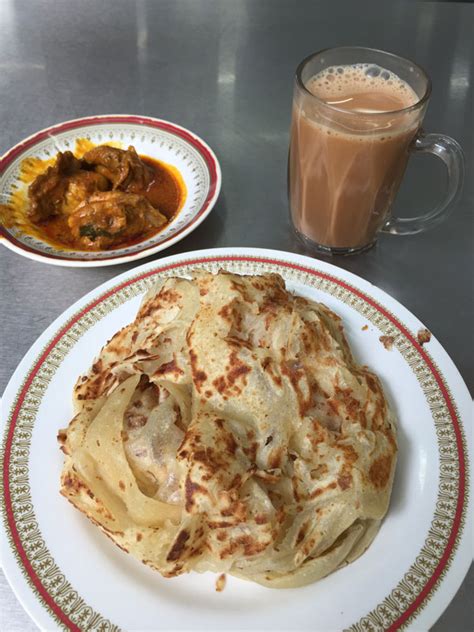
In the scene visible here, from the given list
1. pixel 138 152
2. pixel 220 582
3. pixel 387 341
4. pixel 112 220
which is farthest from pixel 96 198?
pixel 220 582

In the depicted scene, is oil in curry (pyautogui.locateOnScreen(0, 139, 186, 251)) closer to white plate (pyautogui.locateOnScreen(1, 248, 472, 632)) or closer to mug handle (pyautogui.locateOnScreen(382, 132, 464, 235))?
white plate (pyautogui.locateOnScreen(1, 248, 472, 632))

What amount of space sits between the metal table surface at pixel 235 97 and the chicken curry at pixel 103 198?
154 millimetres

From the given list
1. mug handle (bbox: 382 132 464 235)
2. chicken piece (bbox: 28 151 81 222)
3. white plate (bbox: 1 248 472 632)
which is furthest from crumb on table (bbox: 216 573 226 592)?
chicken piece (bbox: 28 151 81 222)

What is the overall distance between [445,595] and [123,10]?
4042mm

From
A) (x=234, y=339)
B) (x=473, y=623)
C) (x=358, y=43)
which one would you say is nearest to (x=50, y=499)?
(x=234, y=339)

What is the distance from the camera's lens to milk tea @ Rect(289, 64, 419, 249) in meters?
1.89

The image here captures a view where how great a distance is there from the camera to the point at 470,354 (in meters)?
2.02

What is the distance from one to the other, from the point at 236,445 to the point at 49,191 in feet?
5.16

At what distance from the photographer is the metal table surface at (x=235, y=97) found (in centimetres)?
221

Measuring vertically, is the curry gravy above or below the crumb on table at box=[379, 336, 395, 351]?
below

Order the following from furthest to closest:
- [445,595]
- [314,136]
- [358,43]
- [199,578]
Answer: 1. [358,43]
2. [314,136]
3. [199,578]
4. [445,595]

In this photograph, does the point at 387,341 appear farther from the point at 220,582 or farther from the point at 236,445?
the point at 220,582

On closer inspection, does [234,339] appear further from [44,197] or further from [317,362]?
[44,197]

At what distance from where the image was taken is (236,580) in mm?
1321
